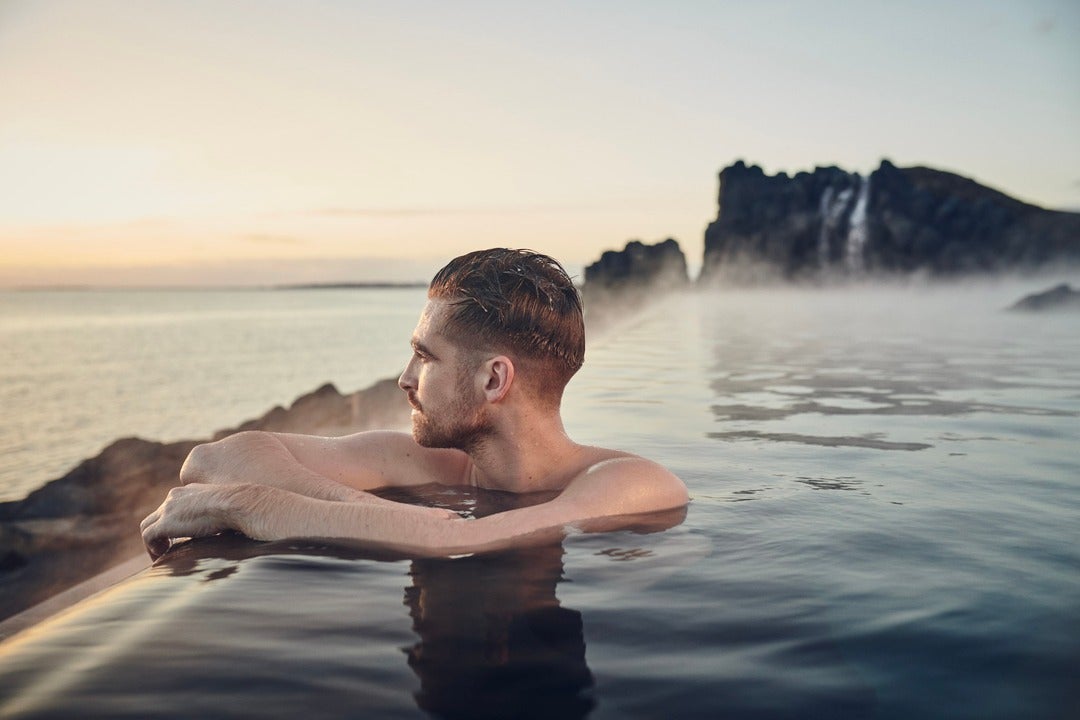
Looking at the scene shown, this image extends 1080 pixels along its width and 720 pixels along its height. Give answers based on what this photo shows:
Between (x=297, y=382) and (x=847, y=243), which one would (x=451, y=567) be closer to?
(x=297, y=382)

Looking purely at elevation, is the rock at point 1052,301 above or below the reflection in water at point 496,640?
above

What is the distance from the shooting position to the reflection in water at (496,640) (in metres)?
2.09

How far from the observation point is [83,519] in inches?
378

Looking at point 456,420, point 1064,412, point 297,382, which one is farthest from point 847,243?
point 456,420

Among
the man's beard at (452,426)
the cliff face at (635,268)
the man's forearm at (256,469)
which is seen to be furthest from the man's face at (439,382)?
the cliff face at (635,268)

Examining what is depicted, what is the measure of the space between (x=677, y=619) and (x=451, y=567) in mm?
939

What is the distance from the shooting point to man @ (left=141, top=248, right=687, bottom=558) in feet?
11.9

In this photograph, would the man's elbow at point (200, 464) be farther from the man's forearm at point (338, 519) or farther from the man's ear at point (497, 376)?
the man's ear at point (497, 376)

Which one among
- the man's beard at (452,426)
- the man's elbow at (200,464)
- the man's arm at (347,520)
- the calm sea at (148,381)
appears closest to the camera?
the man's arm at (347,520)

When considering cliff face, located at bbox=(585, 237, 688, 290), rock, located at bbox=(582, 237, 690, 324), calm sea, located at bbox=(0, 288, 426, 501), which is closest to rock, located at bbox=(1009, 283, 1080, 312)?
calm sea, located at bbox=(0, 288, 426, 501)

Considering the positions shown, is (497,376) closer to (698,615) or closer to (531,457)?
(531,457)

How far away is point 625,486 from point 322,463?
155cm

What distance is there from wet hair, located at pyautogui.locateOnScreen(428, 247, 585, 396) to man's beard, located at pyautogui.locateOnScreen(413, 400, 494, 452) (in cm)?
32

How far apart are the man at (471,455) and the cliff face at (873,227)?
87.0 m
